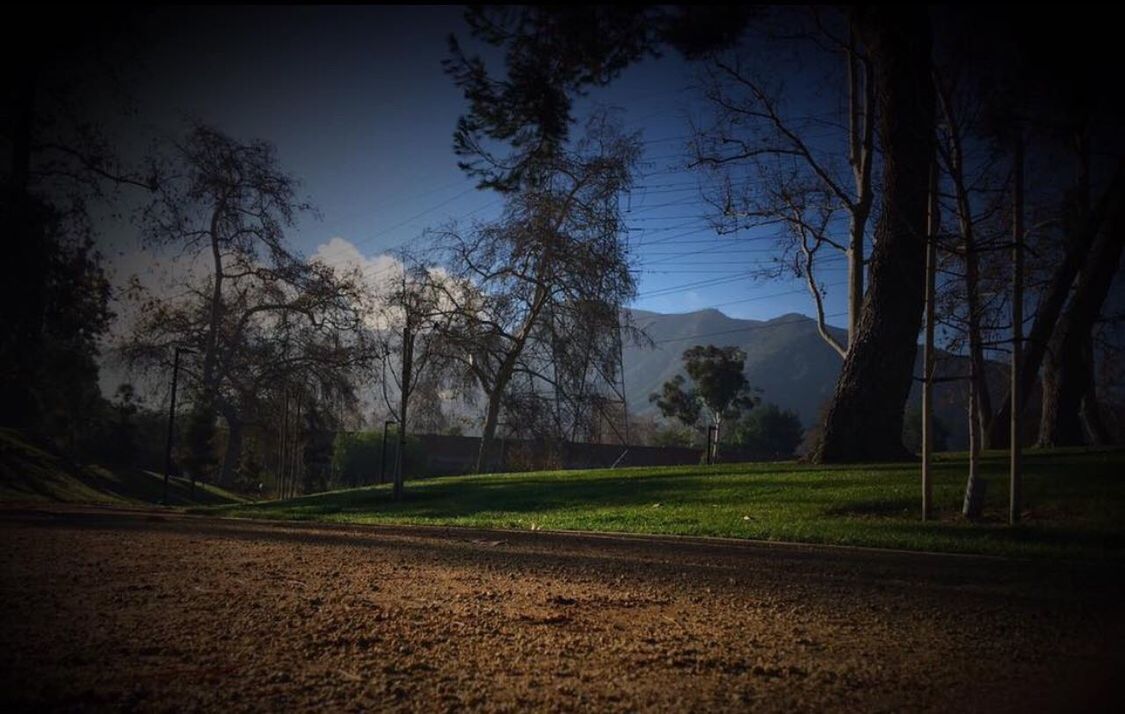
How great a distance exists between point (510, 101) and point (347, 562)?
4984 millimetres

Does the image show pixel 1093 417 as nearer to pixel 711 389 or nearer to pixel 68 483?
pixel 711 389

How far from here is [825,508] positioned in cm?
981

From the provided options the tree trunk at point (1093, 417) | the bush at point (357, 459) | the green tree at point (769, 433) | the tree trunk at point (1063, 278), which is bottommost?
the bush at point (357, 459)

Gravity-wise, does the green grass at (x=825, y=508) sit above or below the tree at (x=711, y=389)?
below

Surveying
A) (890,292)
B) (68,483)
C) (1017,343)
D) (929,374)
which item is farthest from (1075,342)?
(68,483)

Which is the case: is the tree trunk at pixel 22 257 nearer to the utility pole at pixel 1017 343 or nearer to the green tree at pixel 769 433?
the utility pole at pixel 1017 343

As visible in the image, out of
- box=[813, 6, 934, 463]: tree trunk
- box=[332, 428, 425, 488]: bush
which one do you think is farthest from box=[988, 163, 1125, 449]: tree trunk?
box=[332, 428, 425, 488]: bush

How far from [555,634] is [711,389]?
5320 cm

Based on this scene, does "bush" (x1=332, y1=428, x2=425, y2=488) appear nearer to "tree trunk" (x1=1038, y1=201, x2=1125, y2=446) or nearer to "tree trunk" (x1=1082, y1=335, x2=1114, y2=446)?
"tree trunk" (x1=1038, y1=201, x2=1125, y2=446)

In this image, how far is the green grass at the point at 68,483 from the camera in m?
18.4

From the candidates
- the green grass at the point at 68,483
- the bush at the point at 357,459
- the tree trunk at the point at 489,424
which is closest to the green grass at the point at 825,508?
the green grass at the point at 68,483

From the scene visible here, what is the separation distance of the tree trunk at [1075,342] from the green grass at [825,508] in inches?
238

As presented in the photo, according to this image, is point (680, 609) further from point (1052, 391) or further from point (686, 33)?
point (1052, 391)

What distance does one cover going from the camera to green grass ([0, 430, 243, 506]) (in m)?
18.4
